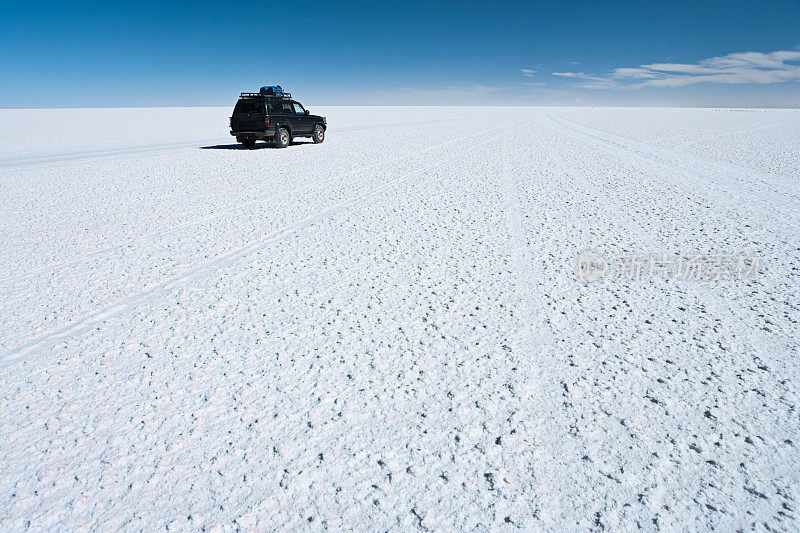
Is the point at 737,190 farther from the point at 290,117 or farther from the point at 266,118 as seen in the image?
the point at 290,117

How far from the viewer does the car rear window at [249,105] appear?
60.8ft

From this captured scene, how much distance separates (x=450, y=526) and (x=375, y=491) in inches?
15.5

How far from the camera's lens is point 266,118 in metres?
18.2

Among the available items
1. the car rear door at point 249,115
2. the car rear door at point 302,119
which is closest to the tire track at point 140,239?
the car rear door at point 249,115

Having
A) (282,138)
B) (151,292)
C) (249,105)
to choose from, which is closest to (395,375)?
(151,292)

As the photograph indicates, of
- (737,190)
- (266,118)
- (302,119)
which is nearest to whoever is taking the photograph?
(737,190)

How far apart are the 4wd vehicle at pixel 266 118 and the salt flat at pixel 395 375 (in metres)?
12.4

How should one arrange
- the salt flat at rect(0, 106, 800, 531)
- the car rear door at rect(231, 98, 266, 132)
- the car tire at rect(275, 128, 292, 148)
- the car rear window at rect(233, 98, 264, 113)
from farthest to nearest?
the car tire at rect(275, 128, 292, 148) < the car rear window at rect(233, 98, 264, 113) < the car rear door at rect(231, 98, 266, 132) < the salt flat at rect(0, 106, 800, 531)

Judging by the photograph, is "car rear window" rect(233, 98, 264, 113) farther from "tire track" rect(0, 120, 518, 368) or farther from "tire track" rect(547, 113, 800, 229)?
"tire track" rect(547, 113, 800, 229)

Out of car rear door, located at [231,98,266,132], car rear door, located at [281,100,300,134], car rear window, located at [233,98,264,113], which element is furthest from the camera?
car rear door, located at [281,100,300,134]

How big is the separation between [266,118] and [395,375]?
1769 centimetres

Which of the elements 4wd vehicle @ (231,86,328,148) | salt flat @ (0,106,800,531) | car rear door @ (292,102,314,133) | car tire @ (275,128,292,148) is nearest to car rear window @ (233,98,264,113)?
4wd vehicle @ (231,86,328,148)

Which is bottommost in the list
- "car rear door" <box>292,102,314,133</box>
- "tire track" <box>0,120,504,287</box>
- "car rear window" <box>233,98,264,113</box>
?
"tire track" <box>0,120,504,287</box>

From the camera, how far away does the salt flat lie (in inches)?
82.4
